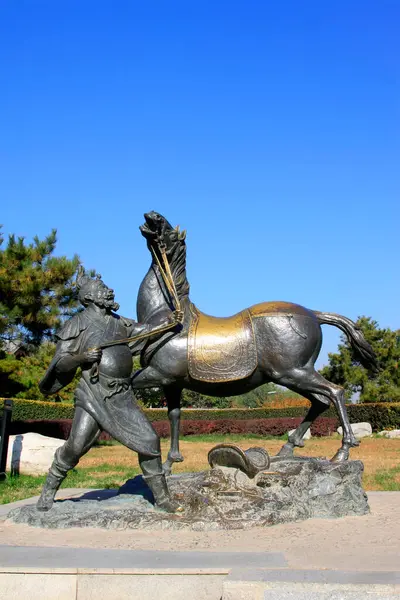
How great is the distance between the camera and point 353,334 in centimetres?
628

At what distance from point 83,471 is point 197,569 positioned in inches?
295

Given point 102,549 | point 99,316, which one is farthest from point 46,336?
point 102,549

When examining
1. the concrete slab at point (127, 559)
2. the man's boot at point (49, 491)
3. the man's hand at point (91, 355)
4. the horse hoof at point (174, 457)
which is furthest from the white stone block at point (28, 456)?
the concrete slab at point (127, 559)

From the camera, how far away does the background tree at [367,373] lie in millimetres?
22438

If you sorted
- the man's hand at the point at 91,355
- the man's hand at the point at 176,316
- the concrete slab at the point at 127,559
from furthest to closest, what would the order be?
the man's hand at the point at 176,316 < the man's hand at the point at 91,355 < the concrete slab at the point at 127,559

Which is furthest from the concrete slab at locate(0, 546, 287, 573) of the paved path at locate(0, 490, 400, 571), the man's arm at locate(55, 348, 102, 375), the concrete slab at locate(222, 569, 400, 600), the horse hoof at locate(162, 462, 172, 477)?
the horse hoof at locate(162, 462, 172, 477)

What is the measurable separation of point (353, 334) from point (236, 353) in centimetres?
130

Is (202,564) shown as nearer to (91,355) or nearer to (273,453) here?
(91,355)

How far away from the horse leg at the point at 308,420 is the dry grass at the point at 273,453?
2840 mm

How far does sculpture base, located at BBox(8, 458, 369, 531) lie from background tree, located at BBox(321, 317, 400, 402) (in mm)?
17227

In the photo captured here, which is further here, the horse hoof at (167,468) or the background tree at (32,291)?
the background tree at (32,291)

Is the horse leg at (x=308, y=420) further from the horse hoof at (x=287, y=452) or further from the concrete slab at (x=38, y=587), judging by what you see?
the concrete slab at (x=38, y=587)

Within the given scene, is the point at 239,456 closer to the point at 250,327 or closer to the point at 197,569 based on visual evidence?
the point at 250,327

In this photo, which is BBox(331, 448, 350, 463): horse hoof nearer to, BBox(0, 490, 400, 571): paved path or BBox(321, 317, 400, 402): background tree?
BBox(0, 490, 400, 571): paved path
